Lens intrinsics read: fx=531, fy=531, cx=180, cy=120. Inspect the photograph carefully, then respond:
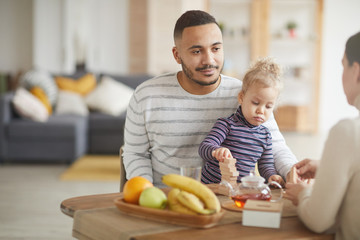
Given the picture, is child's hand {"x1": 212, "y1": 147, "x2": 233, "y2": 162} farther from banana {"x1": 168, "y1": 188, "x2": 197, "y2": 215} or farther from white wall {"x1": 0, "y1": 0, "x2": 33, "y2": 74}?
white wall {"x1": 0, "y1": 0, "x2": 33, "y2": 74}

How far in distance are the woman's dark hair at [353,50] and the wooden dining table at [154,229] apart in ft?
1.46

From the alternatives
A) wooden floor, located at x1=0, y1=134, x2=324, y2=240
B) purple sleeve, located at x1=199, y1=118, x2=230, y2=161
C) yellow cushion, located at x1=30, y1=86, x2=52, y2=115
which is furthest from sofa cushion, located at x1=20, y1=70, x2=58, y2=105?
purple sleeve, located at x1=199, y1=118, x2=230, y2=161

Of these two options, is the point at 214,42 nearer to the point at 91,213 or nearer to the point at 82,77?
the point at 91,213

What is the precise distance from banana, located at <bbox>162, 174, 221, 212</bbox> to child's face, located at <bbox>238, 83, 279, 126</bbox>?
0.64 meters

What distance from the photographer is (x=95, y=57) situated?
962 cm

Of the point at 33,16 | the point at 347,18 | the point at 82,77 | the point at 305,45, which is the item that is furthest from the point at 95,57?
the point at 347,18

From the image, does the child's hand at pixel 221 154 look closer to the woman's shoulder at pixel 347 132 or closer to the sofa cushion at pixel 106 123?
the woman's shoulder at pixel 347 132

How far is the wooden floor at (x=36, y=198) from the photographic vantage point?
3.36 m

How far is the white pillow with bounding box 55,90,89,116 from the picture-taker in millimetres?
6426

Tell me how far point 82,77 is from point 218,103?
495 centimetres

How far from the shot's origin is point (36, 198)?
4250mm

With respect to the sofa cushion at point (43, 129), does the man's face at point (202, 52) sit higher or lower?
higher

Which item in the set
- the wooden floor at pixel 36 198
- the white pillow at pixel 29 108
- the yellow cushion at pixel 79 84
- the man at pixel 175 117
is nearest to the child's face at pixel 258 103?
the man at pixel 175 117

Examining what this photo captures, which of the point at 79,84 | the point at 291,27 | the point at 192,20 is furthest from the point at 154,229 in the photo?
the point at 291,27
